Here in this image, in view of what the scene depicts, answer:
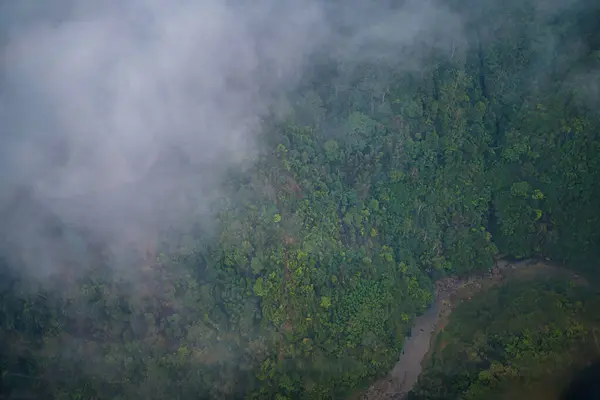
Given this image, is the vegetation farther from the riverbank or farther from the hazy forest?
the riverbank

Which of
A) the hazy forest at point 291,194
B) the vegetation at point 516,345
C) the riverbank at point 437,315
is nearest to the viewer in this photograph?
the hazy forest at point 291,194

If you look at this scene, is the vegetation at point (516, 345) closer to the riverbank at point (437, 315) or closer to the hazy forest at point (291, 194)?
the hazy forest at point (291, 194)

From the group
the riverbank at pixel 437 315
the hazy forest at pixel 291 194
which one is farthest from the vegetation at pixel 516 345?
the riverbank at pixel 437 315

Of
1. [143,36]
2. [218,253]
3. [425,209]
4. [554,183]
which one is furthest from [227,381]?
[554,183]

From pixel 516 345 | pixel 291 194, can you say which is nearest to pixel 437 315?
pixel 516 345

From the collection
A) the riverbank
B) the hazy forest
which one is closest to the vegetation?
the hazy forest

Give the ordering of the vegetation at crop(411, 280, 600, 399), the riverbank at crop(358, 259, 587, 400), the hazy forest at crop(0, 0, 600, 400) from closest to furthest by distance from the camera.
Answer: the hazy forest at crop(0, 0, 600, 400)
the vegetation at crop(411, 280, 600, 399)
the riverbank at crop(358, 259, 587, 400)

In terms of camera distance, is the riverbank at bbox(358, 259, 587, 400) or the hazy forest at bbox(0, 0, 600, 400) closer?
the hazy forest at bbox(0, 0, 600, 400)

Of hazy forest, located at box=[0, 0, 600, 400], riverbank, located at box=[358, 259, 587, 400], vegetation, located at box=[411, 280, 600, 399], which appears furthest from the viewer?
riverbank, located at box=[358, 259, 587, 400]
